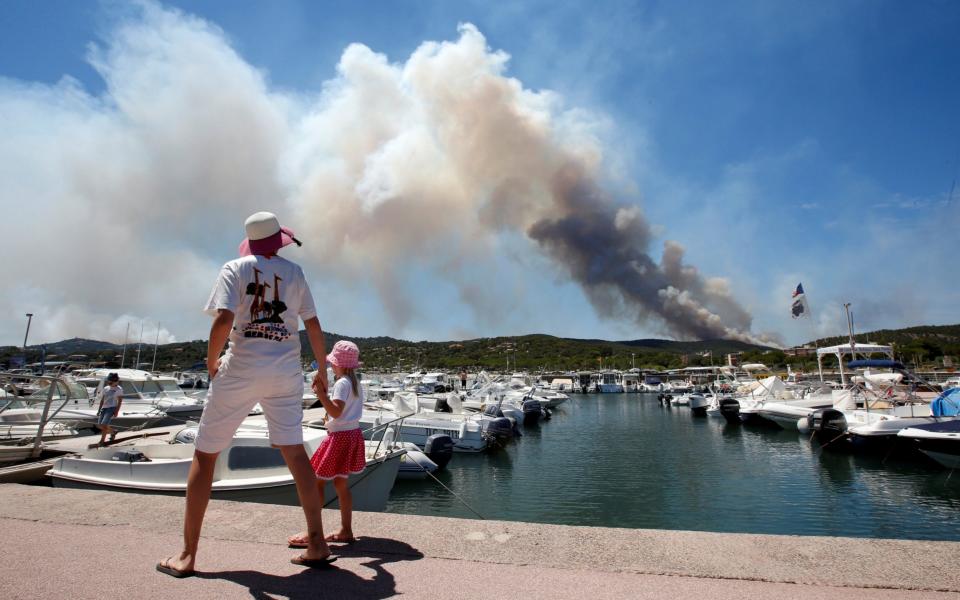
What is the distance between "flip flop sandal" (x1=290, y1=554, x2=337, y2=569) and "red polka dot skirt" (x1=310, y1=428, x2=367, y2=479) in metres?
1.27

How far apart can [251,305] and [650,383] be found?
Result: 102647 millimetres

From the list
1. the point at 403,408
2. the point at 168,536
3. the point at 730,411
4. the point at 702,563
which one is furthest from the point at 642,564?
the point at 730,411

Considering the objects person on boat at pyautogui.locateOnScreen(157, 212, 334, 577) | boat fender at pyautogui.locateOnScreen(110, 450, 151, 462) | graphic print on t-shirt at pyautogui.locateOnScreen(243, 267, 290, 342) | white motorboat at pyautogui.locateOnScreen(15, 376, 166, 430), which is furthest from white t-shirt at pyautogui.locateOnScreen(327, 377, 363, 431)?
white motorboat at pyautogui.locateOnScreen(15, 376, 166, 430)

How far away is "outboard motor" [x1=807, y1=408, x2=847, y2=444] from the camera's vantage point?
24.5 meters

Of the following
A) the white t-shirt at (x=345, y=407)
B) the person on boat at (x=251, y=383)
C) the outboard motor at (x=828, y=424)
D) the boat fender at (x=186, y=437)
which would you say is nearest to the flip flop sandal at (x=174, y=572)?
the person on boat at (x=251, y=383)

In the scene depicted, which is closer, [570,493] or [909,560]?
[909,560]

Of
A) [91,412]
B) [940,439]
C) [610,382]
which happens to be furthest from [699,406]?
[610,382]

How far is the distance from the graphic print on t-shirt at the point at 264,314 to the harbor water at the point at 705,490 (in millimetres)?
12059

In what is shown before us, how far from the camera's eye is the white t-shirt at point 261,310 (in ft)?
11.0

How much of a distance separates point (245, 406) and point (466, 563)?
1.75 metres

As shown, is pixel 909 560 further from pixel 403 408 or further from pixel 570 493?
pixel 403 408

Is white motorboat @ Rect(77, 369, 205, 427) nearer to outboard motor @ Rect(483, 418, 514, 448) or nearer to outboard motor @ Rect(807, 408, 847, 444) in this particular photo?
outboard motor @ Rect(483, 418, 514, 448)

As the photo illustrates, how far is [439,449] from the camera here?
20.0 metres

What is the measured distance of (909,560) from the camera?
3379 mm
